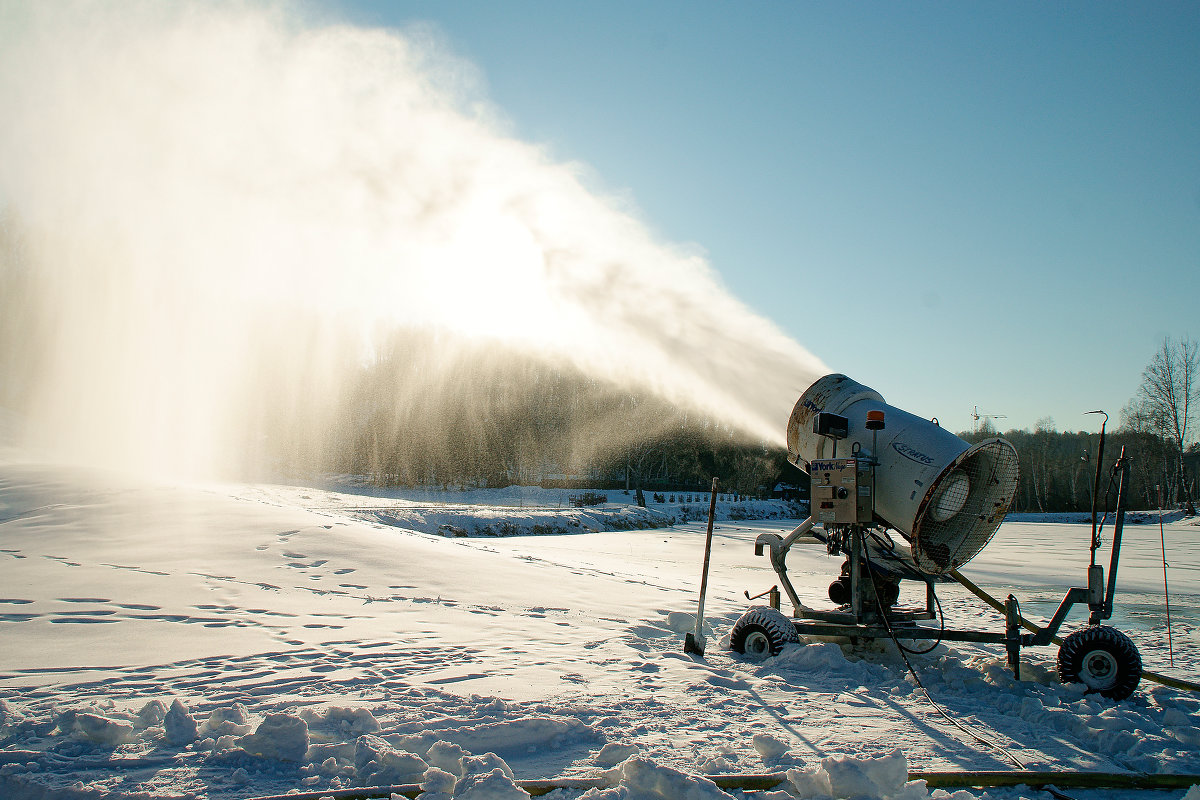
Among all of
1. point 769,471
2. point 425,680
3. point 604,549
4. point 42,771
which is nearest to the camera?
point 42,771

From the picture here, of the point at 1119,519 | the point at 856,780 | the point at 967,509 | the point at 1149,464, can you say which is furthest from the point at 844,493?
the point at 1149,464

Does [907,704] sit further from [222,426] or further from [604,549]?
[222,426]

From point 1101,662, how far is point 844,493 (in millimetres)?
2493

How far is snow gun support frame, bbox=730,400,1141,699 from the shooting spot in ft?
19.5

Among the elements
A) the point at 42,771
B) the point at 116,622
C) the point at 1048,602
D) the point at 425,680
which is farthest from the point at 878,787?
the point at 1048,602

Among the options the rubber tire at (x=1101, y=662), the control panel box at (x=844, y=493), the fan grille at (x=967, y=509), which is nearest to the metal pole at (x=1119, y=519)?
the rubber tire at (x=1101, y=662)

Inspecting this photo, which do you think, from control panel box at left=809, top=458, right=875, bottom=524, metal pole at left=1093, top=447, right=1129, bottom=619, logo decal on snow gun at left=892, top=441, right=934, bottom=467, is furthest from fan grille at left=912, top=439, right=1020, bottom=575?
metal pole at left=1093, top=447, right=1129, bottom=619

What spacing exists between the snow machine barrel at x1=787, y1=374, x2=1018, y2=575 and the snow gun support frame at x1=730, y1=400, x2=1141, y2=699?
0.15 meters

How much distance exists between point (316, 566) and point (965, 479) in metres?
8.58

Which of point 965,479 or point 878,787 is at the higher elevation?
point 965,479

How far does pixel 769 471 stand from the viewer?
70.9 m

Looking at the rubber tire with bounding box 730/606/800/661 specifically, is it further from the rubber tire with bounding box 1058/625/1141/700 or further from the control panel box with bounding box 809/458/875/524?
the rubber tire with bounding box 1058/625/1141/700

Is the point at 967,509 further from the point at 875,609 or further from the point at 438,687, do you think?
the point at 438,687

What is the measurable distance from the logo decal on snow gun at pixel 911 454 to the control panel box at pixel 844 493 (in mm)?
332
